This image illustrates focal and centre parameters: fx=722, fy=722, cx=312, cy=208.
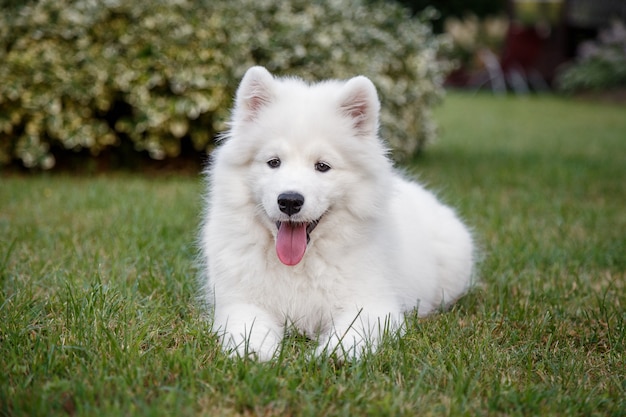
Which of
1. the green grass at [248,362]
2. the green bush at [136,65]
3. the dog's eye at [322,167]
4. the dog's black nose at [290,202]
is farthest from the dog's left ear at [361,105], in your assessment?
the green bush at [136,65]

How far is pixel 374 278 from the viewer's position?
3.25m

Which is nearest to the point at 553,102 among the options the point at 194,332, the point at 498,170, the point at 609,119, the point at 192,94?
the point at 609,119

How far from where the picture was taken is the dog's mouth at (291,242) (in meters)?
3.13

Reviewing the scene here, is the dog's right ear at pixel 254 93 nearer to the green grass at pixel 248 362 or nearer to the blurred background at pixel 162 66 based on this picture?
the green grass at pixel 248 362

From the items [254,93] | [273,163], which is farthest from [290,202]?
[254,93]

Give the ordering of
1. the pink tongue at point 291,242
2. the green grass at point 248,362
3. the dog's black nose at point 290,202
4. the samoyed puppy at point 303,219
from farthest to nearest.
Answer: the pink tongue at point 291,242 → the samoyed puppy at point 303,219 → the dog's black nose at point 290,202 → the green grass at point 248,362

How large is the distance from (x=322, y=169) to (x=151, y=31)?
4.79 m

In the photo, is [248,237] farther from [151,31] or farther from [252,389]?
[151,31]

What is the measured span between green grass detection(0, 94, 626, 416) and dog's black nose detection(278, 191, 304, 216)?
570mm

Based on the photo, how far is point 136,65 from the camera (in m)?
7.24

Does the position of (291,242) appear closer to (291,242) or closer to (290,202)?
(291,242)

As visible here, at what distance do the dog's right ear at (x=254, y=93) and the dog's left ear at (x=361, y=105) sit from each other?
0.33m

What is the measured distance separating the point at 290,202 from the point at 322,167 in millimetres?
246

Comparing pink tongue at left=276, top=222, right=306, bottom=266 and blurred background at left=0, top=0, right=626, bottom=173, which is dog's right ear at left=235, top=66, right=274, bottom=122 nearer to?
pink tongue at left=276, top=222, right=306, bottom=266
